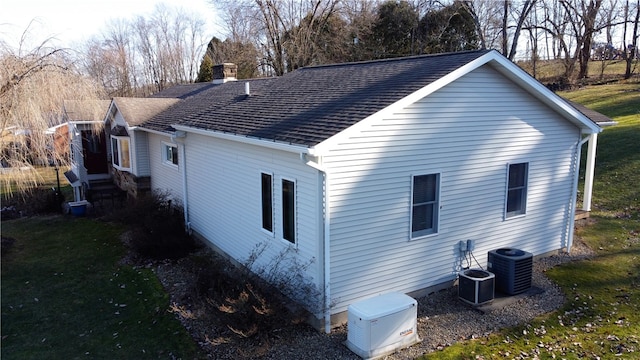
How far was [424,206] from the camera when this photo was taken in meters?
8.83

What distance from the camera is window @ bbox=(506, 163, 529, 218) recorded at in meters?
10.2

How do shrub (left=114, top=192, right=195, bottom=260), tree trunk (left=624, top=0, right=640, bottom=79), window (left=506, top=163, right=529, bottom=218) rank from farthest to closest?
tree trunk (left=624, top=0, right=640, bottom=79), shrub (left=114, top=192, right=195, bottom=260), window (left=506, top=163, right=529, bottom=218)

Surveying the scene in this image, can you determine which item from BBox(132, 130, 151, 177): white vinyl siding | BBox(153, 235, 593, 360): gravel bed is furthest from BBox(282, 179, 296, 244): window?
BBox(132, 130, 151, 177): white vinyl siding

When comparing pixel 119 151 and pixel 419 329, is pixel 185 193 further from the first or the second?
pixel 419 329

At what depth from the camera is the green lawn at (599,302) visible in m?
7.24

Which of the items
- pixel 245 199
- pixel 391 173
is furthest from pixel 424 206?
pixel 245 199

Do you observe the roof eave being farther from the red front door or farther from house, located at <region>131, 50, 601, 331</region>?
the red front door

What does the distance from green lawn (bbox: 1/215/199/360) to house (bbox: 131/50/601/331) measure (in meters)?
2.25

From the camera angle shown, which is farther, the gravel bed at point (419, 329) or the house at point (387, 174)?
the house at point (387, 174)

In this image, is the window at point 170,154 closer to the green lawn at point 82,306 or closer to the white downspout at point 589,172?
the green lawn at point 82,306

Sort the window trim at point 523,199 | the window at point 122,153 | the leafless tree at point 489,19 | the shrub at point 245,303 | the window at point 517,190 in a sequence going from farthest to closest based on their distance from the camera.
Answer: the leafless tree at point 489,19
the window at point 122,153
the window at point 517,190
the window trim at point 523,199
the shrub at point 245,303

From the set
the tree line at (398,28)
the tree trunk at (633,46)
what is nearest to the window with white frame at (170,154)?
the tree line at (398,28)

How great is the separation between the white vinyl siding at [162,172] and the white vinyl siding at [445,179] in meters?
7.34

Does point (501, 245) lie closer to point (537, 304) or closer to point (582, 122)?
point (537, 304)
